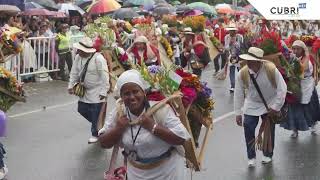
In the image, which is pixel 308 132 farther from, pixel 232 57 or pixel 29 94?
pixel 29 94

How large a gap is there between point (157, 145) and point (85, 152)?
4846mm

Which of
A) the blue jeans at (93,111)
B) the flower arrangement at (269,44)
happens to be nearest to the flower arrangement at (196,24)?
the blue jeans at (93,111)

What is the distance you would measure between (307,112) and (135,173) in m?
6.48

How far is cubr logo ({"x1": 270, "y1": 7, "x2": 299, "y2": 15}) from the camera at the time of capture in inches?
338

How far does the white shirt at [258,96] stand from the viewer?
27.3 ft

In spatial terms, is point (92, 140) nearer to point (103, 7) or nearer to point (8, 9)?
point (8, 9)

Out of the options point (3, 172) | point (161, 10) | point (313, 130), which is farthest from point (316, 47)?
point (161, 10)

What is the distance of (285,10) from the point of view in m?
8.76

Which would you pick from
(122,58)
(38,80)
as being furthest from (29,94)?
(122,58)

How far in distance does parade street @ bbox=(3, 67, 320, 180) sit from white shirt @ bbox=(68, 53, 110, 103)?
29.1 inches

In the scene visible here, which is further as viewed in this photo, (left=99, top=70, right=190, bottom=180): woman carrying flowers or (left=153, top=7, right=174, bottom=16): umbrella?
(left=153, top=7, right=174, bottom=16): umbrella

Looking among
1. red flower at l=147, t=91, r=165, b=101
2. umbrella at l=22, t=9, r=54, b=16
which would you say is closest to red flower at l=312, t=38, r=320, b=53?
red flower at l=147, t=91, r=165, b=101

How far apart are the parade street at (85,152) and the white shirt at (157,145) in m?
3.22

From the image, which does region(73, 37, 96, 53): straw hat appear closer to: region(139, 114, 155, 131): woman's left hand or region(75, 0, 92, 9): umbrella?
region(139, 114, 155, 131): woman's left hand
